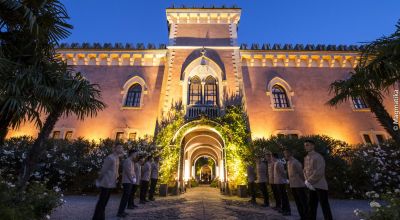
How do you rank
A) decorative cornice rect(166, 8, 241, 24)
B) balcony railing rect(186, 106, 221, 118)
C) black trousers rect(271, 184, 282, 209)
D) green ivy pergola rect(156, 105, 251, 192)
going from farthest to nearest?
decorative cornice rect(166, 8, 241, 24), balcony railing rect(186, 106, 221, 118), green ivy pergola rect(156, 105, 251, 192), black trousers rect(271, 184, 282, 209)

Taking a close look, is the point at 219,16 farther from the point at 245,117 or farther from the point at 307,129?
the point at 307,129

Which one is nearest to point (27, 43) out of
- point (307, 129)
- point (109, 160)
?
point (109, 160)

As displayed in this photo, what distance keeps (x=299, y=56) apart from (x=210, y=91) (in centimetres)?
799

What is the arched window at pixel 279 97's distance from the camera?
1739 centimetres

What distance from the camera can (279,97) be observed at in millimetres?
17797

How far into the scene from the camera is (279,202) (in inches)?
309

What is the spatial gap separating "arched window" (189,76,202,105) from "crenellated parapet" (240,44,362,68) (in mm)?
4358

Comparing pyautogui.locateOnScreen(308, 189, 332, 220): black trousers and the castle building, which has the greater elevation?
the castle building

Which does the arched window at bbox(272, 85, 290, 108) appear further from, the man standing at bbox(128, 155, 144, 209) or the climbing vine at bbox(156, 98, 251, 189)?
the man standing at bbox(128, 155, 144, 209)

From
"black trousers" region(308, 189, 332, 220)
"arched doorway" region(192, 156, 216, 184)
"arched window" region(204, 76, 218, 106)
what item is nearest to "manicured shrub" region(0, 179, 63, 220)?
"black trousers" region(308, 189, 332, 220)

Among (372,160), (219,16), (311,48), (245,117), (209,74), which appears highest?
(219,16)

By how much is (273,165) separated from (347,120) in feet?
39.1

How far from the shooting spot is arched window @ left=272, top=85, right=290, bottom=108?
17.4 m

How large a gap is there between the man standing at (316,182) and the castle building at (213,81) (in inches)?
376
